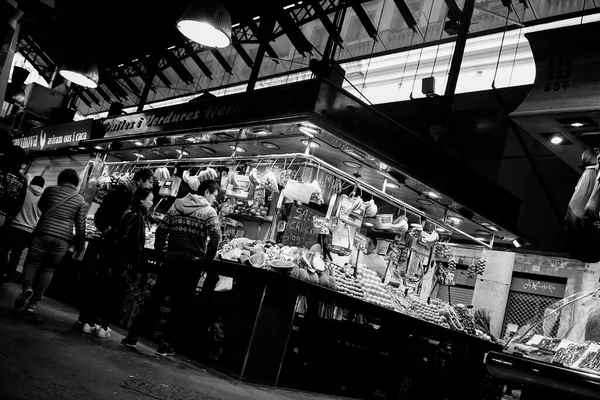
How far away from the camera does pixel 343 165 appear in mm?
9312

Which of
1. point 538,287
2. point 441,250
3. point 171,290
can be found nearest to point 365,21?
point 441,250

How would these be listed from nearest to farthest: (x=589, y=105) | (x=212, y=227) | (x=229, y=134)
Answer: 1. (x=589, y=105)
2. (x=212, y=227)
3. (x=229, y=134)

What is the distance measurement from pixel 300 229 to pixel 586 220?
808cm

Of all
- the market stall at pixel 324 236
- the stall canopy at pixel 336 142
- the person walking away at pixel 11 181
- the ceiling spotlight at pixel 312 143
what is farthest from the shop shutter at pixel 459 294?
the person walking away at pixel 11 181

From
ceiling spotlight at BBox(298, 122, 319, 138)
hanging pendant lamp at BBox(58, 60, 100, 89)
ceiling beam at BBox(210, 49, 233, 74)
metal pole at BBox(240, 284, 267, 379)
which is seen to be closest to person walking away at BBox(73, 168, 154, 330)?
metal pole at BBox(240, 284, 267, 379)

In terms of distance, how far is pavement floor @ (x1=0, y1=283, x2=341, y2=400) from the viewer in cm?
364

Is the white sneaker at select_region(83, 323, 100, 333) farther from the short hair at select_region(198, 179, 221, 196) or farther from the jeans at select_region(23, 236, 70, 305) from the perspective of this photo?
the short hair at select_region(198, 179, 221, 196)

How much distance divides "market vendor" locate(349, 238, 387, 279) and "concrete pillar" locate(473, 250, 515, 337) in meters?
4.72

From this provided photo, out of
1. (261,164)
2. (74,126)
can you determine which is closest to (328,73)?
(261,164)

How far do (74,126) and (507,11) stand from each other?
1234 cm

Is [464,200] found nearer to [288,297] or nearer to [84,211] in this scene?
[288,297]

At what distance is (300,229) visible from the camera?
425 inches

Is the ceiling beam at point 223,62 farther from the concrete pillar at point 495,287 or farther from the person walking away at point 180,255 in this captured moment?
the person walking away at point 180,255

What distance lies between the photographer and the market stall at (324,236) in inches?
264
